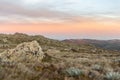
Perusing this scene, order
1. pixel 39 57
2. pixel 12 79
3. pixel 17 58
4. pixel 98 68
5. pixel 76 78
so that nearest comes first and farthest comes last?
pixel 12 79
pixel 76 78
pixel 98 68
pixel 17 58
pixel 39 57

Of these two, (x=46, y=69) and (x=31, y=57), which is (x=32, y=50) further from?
(x=46, y=69)

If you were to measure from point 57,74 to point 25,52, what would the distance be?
38.3ft

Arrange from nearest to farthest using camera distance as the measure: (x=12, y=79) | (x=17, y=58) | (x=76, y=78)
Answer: (x=12, y=79)
(x=76, y=78)
(x=17, y=58)

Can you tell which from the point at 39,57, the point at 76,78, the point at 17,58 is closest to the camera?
the point at 76,78

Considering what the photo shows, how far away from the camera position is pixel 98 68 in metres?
15.4

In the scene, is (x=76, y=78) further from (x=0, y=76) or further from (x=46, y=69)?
(x=0, y=76)

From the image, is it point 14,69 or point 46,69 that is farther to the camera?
point 46,69

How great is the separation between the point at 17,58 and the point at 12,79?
12.0 m

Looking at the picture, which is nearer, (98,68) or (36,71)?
(36,71)

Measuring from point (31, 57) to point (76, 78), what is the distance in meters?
11.7

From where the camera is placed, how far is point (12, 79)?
1130cm

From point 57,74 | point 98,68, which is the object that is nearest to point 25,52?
point 98,68

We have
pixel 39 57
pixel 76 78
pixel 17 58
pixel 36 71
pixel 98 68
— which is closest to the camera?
pixel 76 78

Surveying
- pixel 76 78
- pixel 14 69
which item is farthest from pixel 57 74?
pixel 14 69
